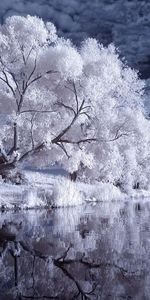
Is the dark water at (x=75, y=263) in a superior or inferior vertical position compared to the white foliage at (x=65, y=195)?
inferior

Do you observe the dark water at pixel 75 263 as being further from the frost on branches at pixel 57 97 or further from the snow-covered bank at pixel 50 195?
the frost on branches at pixel 57 97

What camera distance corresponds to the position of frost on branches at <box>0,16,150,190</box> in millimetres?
27352

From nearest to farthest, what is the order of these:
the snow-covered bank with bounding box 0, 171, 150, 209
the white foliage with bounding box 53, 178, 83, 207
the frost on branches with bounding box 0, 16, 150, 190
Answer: the snow-covered bank with bounding box 0, 171, 150, 209, the white foliage with bounding box 53, 178, 83, 207, the frost on branches with bounding box 0, 16, 150, 190

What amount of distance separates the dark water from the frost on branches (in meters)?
15.1

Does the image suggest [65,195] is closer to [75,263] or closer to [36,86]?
[36,86]

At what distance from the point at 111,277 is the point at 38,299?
163cm

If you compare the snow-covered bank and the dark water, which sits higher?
the snow-covered bank

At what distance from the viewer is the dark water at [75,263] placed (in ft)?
19.9

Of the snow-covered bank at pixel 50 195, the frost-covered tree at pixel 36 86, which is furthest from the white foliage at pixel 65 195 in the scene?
the frost-covered tree at pixel 36 86

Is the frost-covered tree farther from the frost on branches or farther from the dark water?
the dark water

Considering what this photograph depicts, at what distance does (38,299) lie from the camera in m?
5.67

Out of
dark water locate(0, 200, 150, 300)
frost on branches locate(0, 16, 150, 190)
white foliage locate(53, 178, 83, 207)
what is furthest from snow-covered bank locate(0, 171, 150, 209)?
dark water locate(0, 200, 150, 300)

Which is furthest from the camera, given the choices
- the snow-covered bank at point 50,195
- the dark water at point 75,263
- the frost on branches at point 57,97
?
the frost on branches at point 57,97

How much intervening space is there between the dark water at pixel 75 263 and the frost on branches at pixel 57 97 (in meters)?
15.1
